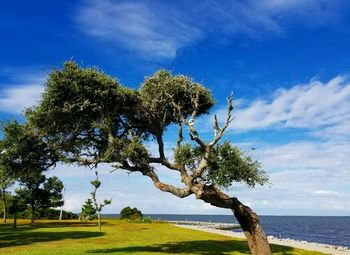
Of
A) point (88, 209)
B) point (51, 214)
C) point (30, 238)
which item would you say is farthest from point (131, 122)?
point (51, 214)

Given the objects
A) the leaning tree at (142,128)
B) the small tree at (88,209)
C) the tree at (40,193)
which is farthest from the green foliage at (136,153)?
the small tree at (88,209)

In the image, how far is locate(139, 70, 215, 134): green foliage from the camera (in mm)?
39094

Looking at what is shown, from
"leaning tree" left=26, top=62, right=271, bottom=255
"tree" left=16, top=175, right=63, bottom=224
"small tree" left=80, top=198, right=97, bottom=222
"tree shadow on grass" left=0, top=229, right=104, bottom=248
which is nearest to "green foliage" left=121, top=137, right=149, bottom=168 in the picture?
"leaning tree" left=26, top=62, right=271, bottom=255

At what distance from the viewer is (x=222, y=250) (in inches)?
1722

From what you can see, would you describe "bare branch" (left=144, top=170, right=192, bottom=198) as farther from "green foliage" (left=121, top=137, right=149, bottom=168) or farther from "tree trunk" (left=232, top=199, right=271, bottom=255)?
"tree trunk" (left=232, top=199, right=271, bottom=255)

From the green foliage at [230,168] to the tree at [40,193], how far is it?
213ft

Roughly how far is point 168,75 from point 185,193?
455 inches

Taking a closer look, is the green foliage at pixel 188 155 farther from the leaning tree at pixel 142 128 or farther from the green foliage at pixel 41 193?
the green foliage at pixel 41 193

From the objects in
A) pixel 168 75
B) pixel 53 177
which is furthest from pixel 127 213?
pixel 168 75

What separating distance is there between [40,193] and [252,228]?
74.1 m

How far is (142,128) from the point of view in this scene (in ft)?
136

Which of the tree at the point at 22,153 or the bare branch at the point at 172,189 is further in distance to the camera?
the tree at the point at 22,153

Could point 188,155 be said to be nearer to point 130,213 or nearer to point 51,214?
point 130,213

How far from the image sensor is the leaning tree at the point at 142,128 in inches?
1373
